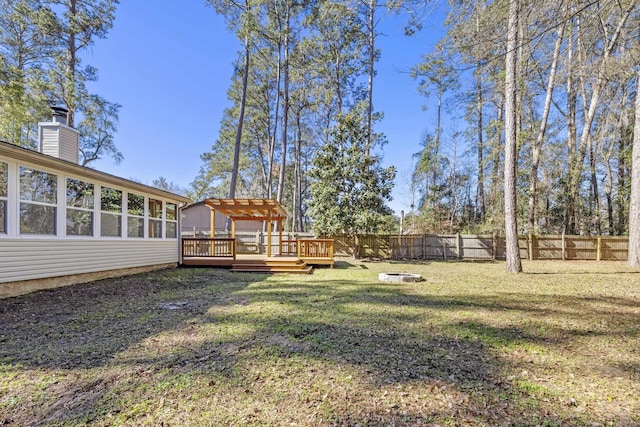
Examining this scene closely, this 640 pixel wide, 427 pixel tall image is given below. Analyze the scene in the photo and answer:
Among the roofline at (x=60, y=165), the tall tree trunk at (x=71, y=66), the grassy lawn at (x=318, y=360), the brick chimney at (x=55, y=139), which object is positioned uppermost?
the tall tree trunk at (x=71, y=66)

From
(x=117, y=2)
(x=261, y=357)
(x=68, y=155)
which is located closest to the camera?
(x=261, y=357)

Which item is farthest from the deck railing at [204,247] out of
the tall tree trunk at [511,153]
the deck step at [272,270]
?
the tall tree trunk at [511,153]

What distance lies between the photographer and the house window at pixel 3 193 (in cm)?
490

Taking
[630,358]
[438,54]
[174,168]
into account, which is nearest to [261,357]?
[630,358]

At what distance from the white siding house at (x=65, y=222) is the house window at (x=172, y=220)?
660 millimetres

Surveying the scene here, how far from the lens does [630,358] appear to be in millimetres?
2914

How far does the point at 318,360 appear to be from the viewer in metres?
2.81

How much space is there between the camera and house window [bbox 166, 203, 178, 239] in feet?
31.6

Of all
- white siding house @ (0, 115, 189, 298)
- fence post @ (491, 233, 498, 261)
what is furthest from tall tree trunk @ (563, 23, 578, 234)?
white siding house @ (0, 115, 189, 298)

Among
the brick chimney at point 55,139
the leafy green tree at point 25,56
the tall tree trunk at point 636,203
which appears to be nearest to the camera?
the brick chimney at point 55,139

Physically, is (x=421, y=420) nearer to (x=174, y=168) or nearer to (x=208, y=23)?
(x=208, y=23)

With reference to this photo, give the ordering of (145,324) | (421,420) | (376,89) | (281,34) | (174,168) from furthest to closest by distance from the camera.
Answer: (174,168)
(376,89)
(281,34)
(145,324)
(421,420)

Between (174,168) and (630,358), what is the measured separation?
39160mm

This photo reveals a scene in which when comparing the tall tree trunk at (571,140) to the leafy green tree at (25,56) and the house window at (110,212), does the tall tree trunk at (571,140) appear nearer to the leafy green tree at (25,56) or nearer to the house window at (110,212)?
the house window at (110,212)
